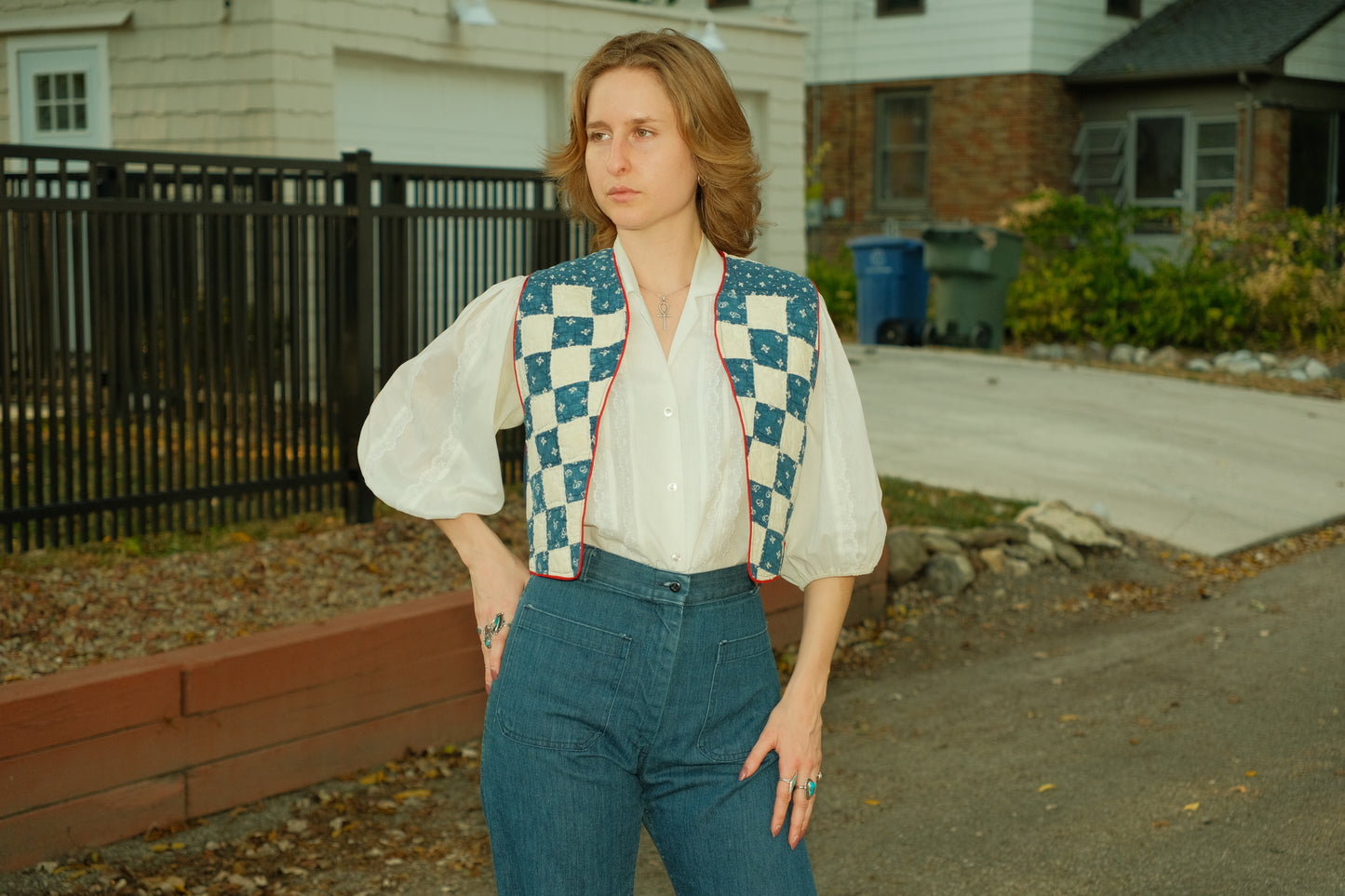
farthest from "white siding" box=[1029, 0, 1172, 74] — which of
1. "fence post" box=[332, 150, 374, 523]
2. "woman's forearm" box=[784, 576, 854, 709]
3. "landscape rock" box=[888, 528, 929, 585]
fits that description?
"woman's forearm" box=[784, 576, 854, 709]

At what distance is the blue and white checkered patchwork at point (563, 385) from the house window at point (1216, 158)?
1937 centimetres

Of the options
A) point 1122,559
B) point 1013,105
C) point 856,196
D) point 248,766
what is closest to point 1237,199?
point 1013,105

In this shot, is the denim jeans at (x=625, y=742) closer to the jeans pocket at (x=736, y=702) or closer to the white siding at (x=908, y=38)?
the jeans pocket at (x=736, y=702)

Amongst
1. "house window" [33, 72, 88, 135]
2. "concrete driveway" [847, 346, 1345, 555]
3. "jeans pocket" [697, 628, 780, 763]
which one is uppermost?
"house window" [33, 72, 88, 135]

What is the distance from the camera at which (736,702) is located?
221cm

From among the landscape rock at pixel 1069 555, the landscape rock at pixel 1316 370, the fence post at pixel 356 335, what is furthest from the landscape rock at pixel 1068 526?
the landscape rock at pixel 1316 370

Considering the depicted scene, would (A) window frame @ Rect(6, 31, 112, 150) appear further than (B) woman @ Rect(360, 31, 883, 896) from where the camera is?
Yes

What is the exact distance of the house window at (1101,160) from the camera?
824 inches

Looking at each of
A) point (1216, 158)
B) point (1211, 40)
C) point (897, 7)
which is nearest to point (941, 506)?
point (1216, 158)

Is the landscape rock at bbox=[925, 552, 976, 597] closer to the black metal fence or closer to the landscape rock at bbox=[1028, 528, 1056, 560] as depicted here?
the landscape rock at bbox=[1028, 528, 1056, 560]

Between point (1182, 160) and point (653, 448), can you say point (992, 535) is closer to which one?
point (653, 448)

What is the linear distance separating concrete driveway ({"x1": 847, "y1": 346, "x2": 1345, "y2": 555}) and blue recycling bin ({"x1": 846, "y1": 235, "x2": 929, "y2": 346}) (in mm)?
3467

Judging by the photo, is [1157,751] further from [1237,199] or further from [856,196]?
[856,196]

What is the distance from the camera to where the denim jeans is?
214 cm
